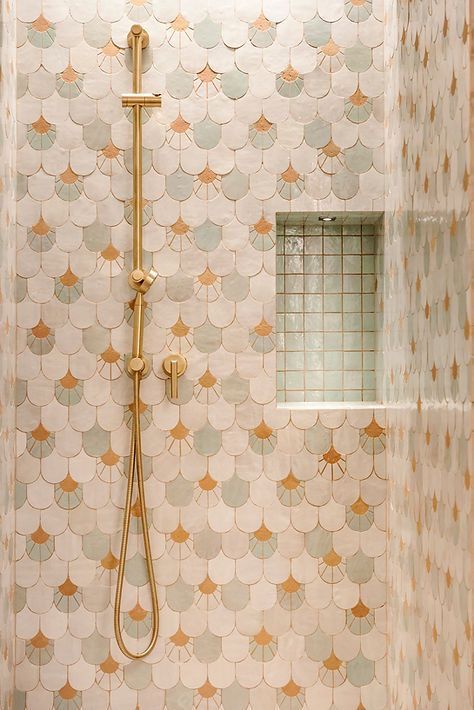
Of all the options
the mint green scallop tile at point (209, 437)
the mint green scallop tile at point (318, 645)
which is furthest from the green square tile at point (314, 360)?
the mint green scallop tile at point (318, 645)

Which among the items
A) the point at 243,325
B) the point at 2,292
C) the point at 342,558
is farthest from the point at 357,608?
the point at 2,292

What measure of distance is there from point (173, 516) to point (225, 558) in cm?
17

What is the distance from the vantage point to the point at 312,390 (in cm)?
221

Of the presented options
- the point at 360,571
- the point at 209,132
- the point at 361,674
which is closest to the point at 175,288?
the point at 209,132

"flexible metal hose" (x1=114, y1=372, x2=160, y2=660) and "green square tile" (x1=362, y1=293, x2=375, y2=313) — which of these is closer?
"flexible metal hose" (x1=114, y1=372, x2=160, y2=660)

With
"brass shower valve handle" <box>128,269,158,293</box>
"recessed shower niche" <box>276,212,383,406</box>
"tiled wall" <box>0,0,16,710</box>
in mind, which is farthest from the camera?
"recessed shower niche" <box>276,212,383,406</box>

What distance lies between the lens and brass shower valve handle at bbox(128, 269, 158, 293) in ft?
6.57

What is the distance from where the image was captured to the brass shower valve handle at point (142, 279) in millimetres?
2004

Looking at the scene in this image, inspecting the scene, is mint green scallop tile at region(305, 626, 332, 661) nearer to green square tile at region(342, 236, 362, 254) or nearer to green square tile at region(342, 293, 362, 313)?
green square tile at region(342, 293, 362, 313)

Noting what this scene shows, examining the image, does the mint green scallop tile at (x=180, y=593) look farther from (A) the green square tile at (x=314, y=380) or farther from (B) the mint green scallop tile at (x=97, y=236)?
(B) the mint green scallop tile at (x=97, y=236)

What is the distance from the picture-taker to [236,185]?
2.06 metres

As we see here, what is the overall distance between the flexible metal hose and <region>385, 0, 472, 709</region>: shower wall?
0.61 m

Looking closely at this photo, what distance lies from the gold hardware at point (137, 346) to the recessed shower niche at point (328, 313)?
1.34ft

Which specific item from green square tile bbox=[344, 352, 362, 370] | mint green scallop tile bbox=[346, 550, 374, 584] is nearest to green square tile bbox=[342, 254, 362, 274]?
green square tile bbox=[344, 352, 362, 370]
